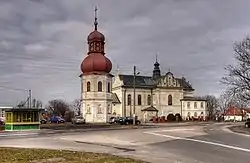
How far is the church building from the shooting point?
84.7m

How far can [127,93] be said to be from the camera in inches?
4092

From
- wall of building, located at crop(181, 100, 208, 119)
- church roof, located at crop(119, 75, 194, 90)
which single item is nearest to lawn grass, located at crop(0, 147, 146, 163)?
church roof, located at crop(119, 75, 194, 90)

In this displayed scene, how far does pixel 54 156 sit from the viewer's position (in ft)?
48.9

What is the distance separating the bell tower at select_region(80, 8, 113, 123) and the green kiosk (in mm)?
36239

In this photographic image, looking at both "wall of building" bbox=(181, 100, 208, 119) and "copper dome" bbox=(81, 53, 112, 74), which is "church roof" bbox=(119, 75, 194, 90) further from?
"copper dome" bbox=(81, 53, 112, 74)

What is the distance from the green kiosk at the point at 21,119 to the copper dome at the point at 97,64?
1468 inches

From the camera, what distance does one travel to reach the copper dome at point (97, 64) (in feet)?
Answer: 276

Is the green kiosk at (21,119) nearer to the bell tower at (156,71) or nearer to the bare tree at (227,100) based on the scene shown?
the bare tree at (227,100)

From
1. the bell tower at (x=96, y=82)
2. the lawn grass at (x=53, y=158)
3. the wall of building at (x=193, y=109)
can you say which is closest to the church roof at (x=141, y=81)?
the wall of building at (x=193, y=109)

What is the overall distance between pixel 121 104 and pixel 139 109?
561 centimetres

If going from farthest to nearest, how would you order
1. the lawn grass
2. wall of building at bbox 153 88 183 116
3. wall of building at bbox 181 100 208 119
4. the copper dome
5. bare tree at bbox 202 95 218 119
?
bare tree at bbox 202 95 218 119, wall of building at bbox 181 100 208 119, wall of building at bbox 153 88 183 116, the copper dome, the lawn grass

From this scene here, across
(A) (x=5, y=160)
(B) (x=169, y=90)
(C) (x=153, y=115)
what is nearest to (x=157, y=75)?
(B) (x=169, y=90)

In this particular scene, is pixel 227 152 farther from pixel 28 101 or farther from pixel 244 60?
pixel 28 101

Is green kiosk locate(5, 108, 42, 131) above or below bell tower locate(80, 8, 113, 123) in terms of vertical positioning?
below
